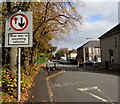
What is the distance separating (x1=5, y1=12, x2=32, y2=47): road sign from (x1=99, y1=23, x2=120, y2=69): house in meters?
19.5

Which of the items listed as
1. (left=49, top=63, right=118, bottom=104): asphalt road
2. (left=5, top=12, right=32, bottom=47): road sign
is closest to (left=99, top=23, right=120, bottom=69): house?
(left=49, top=63, right=118, bottom=104): asphalt road

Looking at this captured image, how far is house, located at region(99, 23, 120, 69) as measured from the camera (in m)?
21.0

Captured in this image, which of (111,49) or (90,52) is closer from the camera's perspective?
(111,49)

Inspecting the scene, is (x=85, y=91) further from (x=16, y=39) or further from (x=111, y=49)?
(x=111, y=49)

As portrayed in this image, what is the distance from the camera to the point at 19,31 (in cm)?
376

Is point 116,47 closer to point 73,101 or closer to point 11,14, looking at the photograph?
point 73,101

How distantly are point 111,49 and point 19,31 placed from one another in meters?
21.8

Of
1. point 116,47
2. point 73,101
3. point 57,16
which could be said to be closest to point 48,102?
point 73,101

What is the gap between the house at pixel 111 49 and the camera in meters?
21.0

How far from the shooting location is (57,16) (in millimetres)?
10062

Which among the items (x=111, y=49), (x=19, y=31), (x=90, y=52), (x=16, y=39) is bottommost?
(x=16, y=39)

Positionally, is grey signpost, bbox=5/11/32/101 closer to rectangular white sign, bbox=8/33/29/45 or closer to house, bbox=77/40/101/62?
rectangular white sign, bbox=8/33/29/45

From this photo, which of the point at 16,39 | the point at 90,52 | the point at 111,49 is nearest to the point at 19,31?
the point at 16,39

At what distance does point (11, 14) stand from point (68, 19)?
7.16 metres
